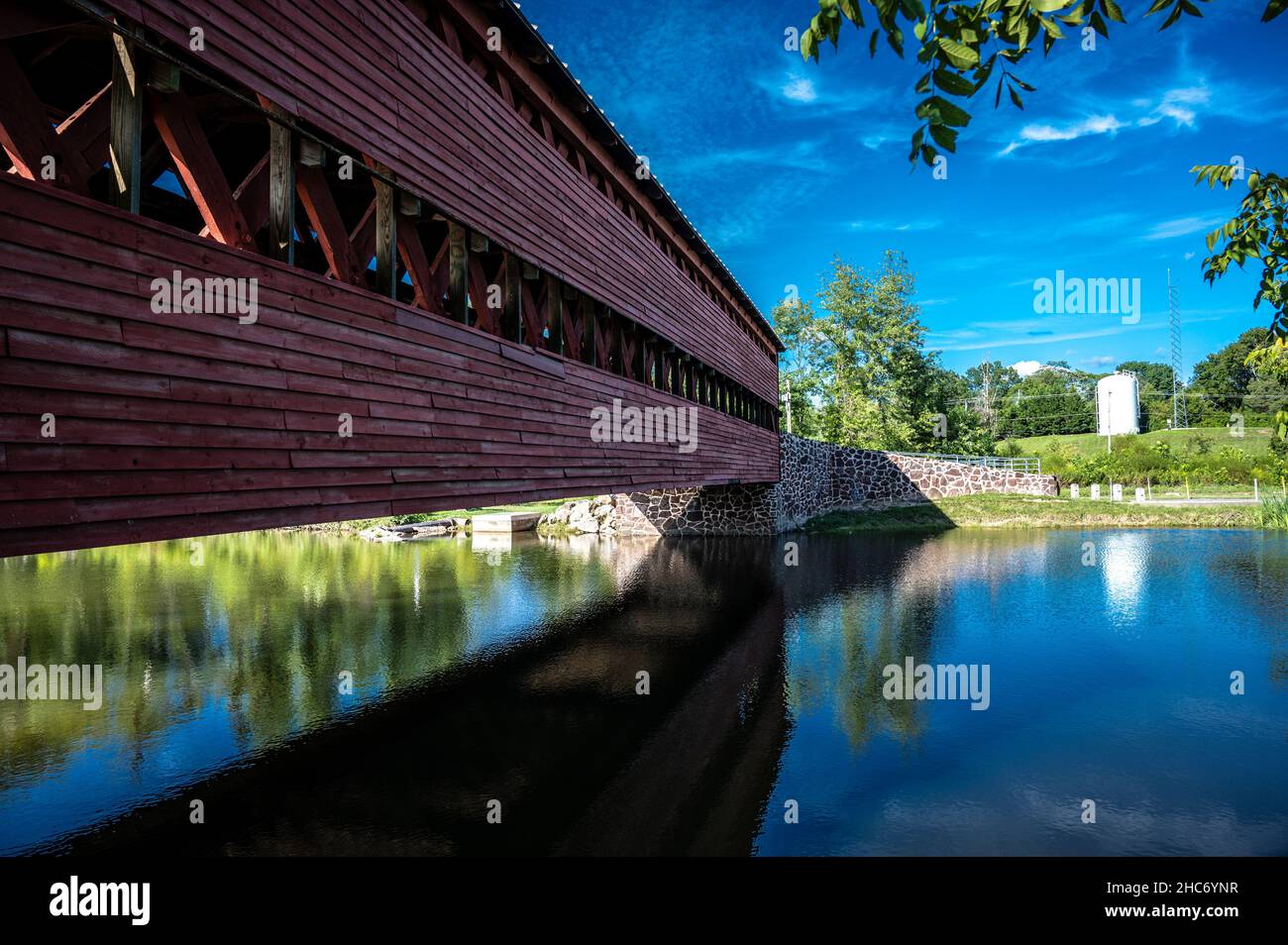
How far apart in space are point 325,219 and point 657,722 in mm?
5572

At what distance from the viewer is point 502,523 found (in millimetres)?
26844

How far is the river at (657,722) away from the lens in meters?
4.84

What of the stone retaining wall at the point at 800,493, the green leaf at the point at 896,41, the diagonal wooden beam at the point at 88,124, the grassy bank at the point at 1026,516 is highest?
the diagonal wooden beam at the point at 88,124

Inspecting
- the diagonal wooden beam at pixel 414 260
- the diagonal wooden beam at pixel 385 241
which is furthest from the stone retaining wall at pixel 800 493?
the diagonal wooden beam at pixel 385 241

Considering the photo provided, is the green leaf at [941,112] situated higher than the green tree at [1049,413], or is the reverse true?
the green tree at [1049,413]

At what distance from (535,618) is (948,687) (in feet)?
22.1

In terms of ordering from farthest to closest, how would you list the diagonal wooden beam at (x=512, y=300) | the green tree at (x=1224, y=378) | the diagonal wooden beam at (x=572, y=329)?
the green tree at (x=1224, y=378) < the diagonal wooden beam at (x=572, y=329) < the diagonal wooden beam at (x=512, y=300)

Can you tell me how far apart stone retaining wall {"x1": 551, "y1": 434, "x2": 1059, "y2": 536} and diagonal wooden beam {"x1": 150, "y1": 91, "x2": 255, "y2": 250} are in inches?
677

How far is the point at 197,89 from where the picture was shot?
208 inches

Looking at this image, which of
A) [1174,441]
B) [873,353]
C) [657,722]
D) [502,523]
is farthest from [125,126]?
[1174,441]

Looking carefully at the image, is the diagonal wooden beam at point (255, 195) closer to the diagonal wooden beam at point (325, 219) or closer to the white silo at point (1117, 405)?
the diagonal wooden beam at point (325, 219)

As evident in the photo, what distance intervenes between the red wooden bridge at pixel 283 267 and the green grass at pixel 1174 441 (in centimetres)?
4496

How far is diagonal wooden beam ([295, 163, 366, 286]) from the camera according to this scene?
5805 mm
